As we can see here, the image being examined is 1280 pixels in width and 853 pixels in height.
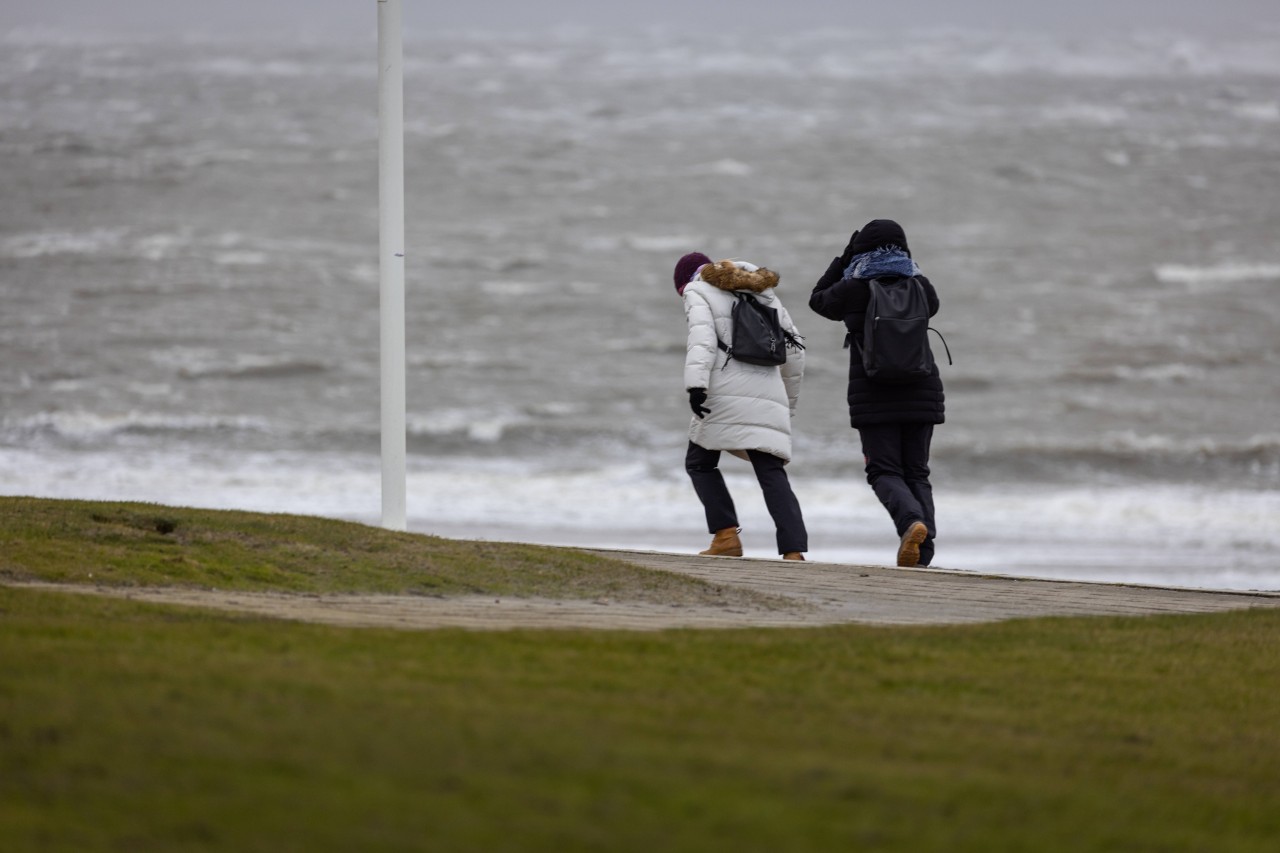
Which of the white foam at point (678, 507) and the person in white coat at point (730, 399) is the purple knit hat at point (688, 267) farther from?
the white foam at point (678, 507)

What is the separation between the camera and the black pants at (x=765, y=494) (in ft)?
25.8

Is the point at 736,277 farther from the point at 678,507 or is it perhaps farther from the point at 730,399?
the point at 678,507

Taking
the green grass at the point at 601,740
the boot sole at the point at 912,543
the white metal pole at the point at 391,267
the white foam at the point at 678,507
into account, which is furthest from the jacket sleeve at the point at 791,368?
the white foam at the point at 678,507

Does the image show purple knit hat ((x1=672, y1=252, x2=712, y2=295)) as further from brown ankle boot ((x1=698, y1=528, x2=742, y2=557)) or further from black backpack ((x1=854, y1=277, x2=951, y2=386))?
brown ankle boot ((x1=698, y1=528, x2=742, y2=557))

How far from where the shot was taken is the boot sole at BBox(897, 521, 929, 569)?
7.48 m

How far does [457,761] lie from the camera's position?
3.02 meters

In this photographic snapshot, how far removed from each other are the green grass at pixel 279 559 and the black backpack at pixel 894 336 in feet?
5.80

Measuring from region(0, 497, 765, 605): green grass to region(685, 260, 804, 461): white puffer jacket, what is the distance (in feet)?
4.38

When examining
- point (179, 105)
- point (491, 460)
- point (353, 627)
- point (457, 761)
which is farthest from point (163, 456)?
point (179, 105)

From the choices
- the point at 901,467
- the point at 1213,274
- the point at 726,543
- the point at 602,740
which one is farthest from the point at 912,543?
the point at 1213,274

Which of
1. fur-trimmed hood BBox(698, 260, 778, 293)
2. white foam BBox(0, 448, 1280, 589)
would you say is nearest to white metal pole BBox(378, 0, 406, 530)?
fur-trimmed hood BBox(698, 260, 778, 293)

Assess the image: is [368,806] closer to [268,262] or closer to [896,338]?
[896,338]

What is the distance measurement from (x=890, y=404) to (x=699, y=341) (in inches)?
40.7

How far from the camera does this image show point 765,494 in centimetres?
794
